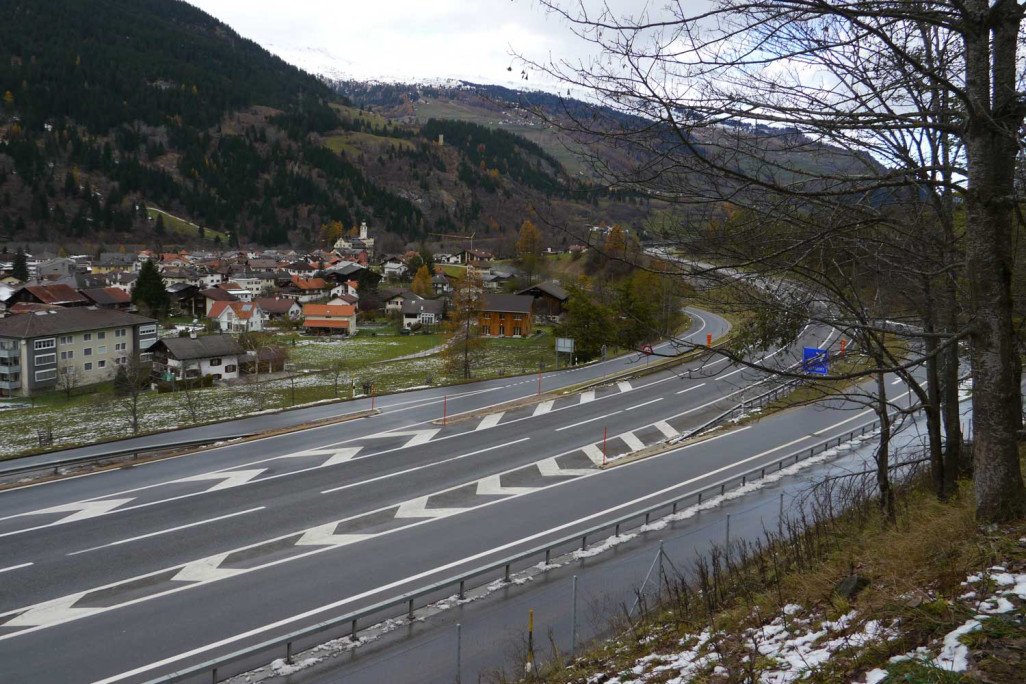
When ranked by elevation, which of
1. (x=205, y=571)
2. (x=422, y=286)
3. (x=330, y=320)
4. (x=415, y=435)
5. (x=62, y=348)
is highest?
(x=422, y=286)

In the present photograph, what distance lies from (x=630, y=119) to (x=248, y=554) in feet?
30.8

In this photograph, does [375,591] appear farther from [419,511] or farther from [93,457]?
[93,457]

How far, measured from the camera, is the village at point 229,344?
29359 millimetres

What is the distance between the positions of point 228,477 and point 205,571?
4.66 m

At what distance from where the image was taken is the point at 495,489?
13727 mm

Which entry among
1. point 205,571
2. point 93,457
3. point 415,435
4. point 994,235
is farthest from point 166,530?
point 994,235

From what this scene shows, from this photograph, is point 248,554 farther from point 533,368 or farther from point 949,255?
point 533,368

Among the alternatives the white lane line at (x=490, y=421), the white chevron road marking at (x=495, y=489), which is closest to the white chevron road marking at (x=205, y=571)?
the white chevron road marking at (x=495, y=489)

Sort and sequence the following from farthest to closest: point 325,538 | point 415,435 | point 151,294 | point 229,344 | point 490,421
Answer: point 151,294
point 229,344
point 490,421
point 415,435
point 325,538

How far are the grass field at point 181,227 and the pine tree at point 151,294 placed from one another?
91.6 m

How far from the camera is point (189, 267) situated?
106 metres

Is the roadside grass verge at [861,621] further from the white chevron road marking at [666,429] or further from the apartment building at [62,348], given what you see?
the apartment building at [62,348]

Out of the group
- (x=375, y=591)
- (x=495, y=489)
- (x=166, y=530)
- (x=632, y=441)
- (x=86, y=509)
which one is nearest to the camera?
(x=375, y=591)

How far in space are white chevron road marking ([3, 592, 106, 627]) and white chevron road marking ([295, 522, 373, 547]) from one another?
304cm
